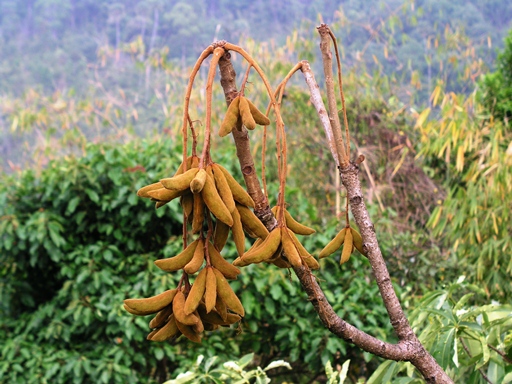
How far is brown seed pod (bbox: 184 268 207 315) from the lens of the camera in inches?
24.2

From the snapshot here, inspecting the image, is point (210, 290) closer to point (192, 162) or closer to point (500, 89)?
point (192, 162)

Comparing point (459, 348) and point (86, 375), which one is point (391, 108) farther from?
point (459, 348)

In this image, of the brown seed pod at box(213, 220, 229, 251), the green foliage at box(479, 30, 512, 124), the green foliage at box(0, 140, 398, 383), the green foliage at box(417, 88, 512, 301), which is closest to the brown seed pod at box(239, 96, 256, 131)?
the brown seed pod at box(213, 220, 229, 251)

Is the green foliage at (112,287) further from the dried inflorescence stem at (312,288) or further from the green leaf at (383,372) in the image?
the dried inflorescence stem at (312,288)

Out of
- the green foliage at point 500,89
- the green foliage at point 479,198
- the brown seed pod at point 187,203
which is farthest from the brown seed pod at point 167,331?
the green foliage at point 500,89

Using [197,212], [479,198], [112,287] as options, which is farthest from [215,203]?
[479,198]

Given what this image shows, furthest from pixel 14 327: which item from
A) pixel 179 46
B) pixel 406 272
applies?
pixel 179 46

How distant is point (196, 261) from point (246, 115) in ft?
0.52

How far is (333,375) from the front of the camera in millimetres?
1160

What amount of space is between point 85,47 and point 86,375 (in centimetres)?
1048

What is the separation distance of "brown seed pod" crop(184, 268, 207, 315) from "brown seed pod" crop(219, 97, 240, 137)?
151mm

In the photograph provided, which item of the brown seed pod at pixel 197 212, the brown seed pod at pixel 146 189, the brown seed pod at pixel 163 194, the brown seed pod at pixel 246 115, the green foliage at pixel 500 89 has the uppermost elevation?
the brown seed pod at pixel 246 115

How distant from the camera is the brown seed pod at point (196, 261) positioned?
2.03ft

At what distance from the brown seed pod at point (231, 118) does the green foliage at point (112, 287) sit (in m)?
1.93
